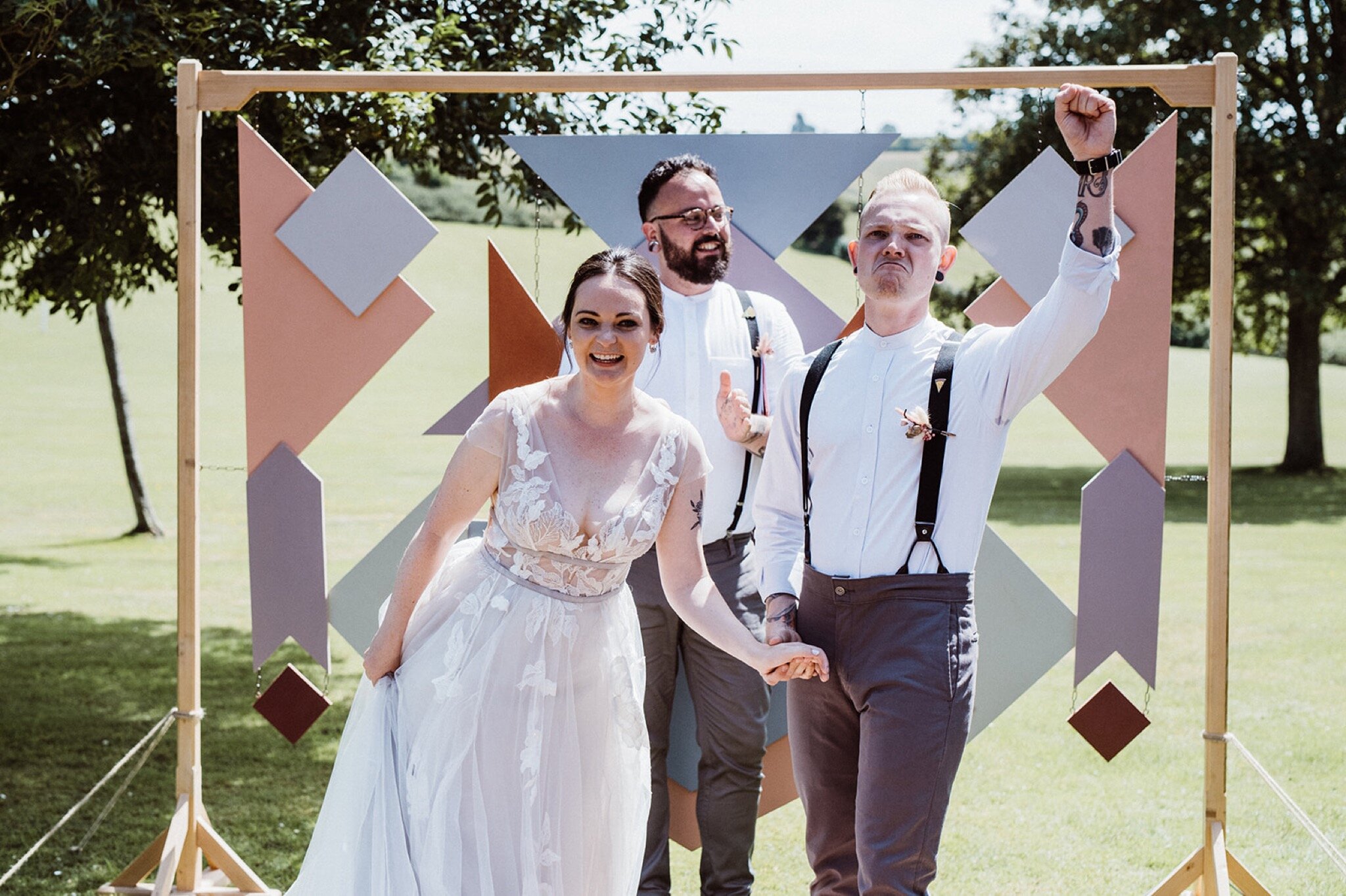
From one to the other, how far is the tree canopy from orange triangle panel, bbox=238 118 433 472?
3.06 feet

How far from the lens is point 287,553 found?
4.35 meters

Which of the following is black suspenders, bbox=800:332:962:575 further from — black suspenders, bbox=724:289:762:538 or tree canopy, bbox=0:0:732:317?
tree canopy, bbox=0:0:732:317

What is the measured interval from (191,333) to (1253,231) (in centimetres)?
1811

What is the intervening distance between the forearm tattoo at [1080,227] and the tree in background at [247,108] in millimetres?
2496

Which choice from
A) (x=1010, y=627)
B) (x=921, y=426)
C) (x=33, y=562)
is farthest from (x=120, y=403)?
(x=921, y=426)

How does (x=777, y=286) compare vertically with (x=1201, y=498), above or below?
above

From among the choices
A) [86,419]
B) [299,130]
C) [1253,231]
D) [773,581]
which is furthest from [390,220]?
[86,419]

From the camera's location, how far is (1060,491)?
18375mm

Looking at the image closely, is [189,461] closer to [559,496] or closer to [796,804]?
[559,496]

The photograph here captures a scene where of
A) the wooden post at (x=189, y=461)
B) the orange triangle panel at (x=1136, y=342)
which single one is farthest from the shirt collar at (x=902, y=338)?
the wooden post at (x=189, y=461)

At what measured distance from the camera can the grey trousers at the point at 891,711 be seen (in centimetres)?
287

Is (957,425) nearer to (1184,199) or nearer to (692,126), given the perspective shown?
(692,126)

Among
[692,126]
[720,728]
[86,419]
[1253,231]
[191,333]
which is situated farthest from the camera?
[86,419]

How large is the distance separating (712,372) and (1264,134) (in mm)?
16354
